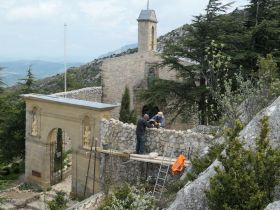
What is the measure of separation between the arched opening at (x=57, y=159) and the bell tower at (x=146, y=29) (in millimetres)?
11769

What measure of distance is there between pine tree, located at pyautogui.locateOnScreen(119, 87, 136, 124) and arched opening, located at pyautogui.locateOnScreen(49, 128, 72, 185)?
4.77 meters

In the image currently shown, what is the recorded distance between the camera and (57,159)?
19906 millimetres

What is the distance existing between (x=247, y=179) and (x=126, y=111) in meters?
20.0

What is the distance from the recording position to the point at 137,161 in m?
15.4

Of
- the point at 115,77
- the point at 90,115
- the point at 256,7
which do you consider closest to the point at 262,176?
the point at 90,115

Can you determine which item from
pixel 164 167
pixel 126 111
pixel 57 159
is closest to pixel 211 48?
pixel 164 167

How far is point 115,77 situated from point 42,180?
10789 mm

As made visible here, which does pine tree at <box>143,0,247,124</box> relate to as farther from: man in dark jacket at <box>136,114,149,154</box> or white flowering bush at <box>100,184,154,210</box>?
white flowering bush at <box>100,184,154,210</box>

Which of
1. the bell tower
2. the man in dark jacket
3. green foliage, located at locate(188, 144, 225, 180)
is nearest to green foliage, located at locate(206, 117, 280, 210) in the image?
green foliage, located at locate(188, 144, 225, 180)

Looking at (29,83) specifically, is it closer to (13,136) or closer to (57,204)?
(13,136)

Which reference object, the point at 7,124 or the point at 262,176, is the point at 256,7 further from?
the point at 262,176

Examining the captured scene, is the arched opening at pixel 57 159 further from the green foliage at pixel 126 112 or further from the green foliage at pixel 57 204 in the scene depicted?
the green foliage at pixel 57 204

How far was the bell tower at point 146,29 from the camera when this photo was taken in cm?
3120

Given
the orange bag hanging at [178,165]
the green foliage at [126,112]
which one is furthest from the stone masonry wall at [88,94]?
the orange bag hanging at [178,165]
